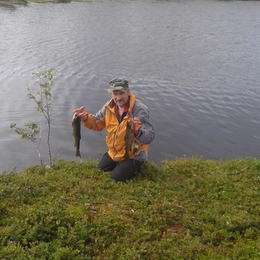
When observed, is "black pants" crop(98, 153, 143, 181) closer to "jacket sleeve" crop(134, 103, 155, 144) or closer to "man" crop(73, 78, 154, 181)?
"man" crop(73, 78, 154, 181)

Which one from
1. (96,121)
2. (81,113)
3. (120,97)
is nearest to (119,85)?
(120,97)

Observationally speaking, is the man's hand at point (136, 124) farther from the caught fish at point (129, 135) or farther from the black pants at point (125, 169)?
the black pants at point (125, 169)

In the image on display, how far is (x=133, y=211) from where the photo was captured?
22.0 ft

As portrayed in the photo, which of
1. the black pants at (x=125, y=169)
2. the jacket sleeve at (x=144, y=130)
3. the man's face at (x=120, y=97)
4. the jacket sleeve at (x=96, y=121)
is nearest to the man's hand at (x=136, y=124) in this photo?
the jacket sleeve at (x=144, y=130)

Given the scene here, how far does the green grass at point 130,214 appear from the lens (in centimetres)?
558

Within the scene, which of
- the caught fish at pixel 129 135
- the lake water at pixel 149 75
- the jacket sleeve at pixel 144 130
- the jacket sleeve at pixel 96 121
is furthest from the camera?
the lake water at pixel 149 75

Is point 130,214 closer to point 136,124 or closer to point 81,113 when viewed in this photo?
point 136,124

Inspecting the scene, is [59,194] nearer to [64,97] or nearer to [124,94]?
[124,94]

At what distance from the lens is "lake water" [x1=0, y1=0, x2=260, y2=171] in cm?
1357

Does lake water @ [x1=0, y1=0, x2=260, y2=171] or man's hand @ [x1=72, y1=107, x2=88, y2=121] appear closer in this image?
man's hand @ [x1=72, y1=107, x2=88, y2=121]

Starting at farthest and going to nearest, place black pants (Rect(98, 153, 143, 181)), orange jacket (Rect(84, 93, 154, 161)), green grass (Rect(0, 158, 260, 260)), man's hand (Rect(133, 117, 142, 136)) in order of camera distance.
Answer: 1. black pants (Rect(98, 153, 143, 181))
2. orange jacket (Rect(84, 93, 154, 161))
3. man's hand (Rect(133, 117, 142, 136))
4. green grass (Rect(0, 158, 260, 260))

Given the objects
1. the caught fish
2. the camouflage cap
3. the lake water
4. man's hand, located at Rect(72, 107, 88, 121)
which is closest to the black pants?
the caught fish

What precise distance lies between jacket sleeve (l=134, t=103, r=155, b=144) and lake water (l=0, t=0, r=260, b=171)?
4730 mm

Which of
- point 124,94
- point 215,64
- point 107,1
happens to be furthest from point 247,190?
point 107,1
